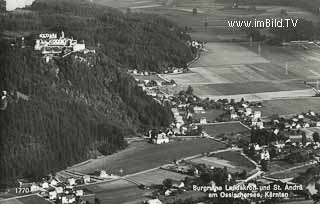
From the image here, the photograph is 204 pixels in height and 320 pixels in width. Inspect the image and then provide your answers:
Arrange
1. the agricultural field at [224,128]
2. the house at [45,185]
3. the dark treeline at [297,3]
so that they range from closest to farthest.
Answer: the house at [45,185], the agricultural field at [224,128], the dark treeline at [297,3]

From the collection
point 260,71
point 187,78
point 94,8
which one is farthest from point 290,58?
point 94,8

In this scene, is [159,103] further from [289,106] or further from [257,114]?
[289,106]

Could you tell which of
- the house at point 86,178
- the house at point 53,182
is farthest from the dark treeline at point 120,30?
the house at point 53,182

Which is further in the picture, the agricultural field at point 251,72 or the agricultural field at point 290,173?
the agricultural field at point 251,72

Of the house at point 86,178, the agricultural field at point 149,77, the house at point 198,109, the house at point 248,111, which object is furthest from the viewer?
the agricultural field at point 149,77

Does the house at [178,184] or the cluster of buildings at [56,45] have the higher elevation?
the cluster of buildings at [56,45]

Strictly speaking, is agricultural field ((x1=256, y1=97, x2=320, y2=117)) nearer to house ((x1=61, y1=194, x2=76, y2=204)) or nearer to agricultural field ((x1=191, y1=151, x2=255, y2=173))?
agricultural field ((x1=191, y1=151, x2=255, y2=173))

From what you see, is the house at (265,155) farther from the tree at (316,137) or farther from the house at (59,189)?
the house at (59,189)

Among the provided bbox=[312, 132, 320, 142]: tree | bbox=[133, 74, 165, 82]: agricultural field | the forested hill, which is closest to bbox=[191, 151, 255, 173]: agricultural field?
bbox=[312, 132, 320, 142]: tree
